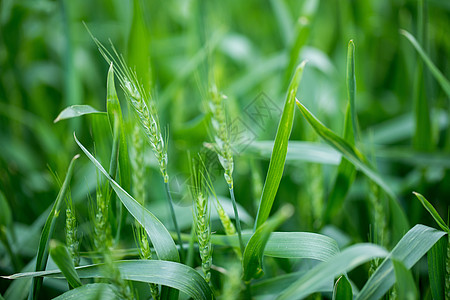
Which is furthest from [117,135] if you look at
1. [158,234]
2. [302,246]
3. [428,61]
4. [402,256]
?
[428,61]

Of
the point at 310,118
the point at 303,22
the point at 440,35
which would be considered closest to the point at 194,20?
the point at 303,22

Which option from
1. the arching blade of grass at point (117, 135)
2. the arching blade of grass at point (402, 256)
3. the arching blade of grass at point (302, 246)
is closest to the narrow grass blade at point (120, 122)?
the arching blade of grass at point (117, 135)

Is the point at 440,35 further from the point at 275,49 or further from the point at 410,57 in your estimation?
the point at 275,49

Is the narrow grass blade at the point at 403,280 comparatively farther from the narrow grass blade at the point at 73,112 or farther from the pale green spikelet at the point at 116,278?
the narrow grass blade at the point at 73,112

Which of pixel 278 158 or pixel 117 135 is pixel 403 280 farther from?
pixel 117 135

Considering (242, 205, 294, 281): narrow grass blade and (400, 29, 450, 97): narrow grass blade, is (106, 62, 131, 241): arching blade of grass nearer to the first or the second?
(242, 205, 294, 281): narrow grass blade
